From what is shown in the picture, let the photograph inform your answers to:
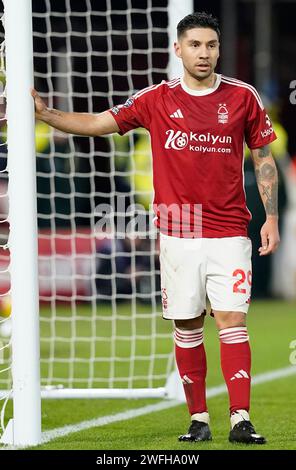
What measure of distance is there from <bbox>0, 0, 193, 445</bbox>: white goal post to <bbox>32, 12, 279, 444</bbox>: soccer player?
0.38 m

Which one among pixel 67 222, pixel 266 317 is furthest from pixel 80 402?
pixel 67 222

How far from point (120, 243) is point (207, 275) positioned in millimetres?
7404

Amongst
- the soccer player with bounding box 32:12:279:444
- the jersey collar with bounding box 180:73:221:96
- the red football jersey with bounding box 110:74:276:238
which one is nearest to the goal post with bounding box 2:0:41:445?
the soccer player with bounding box 32:12:279:444

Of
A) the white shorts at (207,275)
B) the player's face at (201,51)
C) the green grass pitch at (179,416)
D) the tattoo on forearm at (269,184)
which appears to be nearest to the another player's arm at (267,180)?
the tattoo on forearm at (269,184)

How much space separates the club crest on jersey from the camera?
5.55 metres

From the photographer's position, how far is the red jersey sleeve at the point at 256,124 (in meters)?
5.60

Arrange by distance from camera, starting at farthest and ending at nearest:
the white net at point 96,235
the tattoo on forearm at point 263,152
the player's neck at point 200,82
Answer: the white net at point 96,235 → the tattoo on forearm at point 263,152 → the player's neck at point 200,82

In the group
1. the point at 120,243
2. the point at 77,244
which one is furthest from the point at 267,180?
the point at 120,243

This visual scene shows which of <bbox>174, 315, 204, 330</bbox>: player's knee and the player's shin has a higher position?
<bbox>174, 315, 204, 330</bbox>: player's knee

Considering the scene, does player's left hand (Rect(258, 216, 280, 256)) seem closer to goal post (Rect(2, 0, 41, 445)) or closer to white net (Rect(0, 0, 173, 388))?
goal post (Rect(2, 0, 41, 445))

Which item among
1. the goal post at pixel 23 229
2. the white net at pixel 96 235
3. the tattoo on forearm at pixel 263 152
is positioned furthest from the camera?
the white net at pixel 96 235

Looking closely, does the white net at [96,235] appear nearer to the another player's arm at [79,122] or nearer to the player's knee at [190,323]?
the another player's arm at [79,122]

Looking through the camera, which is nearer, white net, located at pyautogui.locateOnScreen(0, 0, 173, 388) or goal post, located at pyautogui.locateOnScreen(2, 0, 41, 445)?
goal post, located at pyautogui.locateOnScreen(2, 0, 41, 445)

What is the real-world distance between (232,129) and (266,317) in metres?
7.32
